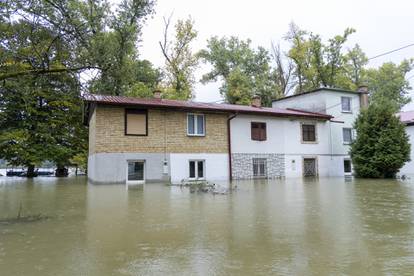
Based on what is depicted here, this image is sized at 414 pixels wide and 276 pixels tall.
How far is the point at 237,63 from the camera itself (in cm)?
4431

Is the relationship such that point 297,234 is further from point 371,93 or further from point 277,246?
point 371,93

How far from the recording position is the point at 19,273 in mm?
4047

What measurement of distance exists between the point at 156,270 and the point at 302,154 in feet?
74.3

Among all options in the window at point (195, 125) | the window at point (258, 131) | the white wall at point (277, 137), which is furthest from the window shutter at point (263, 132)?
the window at point (195, 125)

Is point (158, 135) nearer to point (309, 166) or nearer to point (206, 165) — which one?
point (206, 165)

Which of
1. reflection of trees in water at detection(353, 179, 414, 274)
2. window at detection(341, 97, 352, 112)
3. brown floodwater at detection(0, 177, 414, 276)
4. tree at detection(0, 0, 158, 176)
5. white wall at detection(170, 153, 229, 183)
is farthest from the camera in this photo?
window at detection(341, 97, 352, 112)

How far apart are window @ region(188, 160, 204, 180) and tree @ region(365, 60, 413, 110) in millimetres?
31751

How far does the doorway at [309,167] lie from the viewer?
2551 centimetres

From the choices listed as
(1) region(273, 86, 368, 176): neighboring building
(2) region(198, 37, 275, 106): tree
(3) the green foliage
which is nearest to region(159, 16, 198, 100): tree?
(2) region(198, 37, 275, 106): tree

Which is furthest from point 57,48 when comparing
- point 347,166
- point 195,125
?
point 347,166

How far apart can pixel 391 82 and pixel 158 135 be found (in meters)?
37.0

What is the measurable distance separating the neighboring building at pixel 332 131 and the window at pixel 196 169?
652 cm

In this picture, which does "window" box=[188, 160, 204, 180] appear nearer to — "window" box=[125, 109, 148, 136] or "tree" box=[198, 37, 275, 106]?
"window" box=[125, 109, 148, 136]

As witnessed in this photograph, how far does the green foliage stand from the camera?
22.8m
